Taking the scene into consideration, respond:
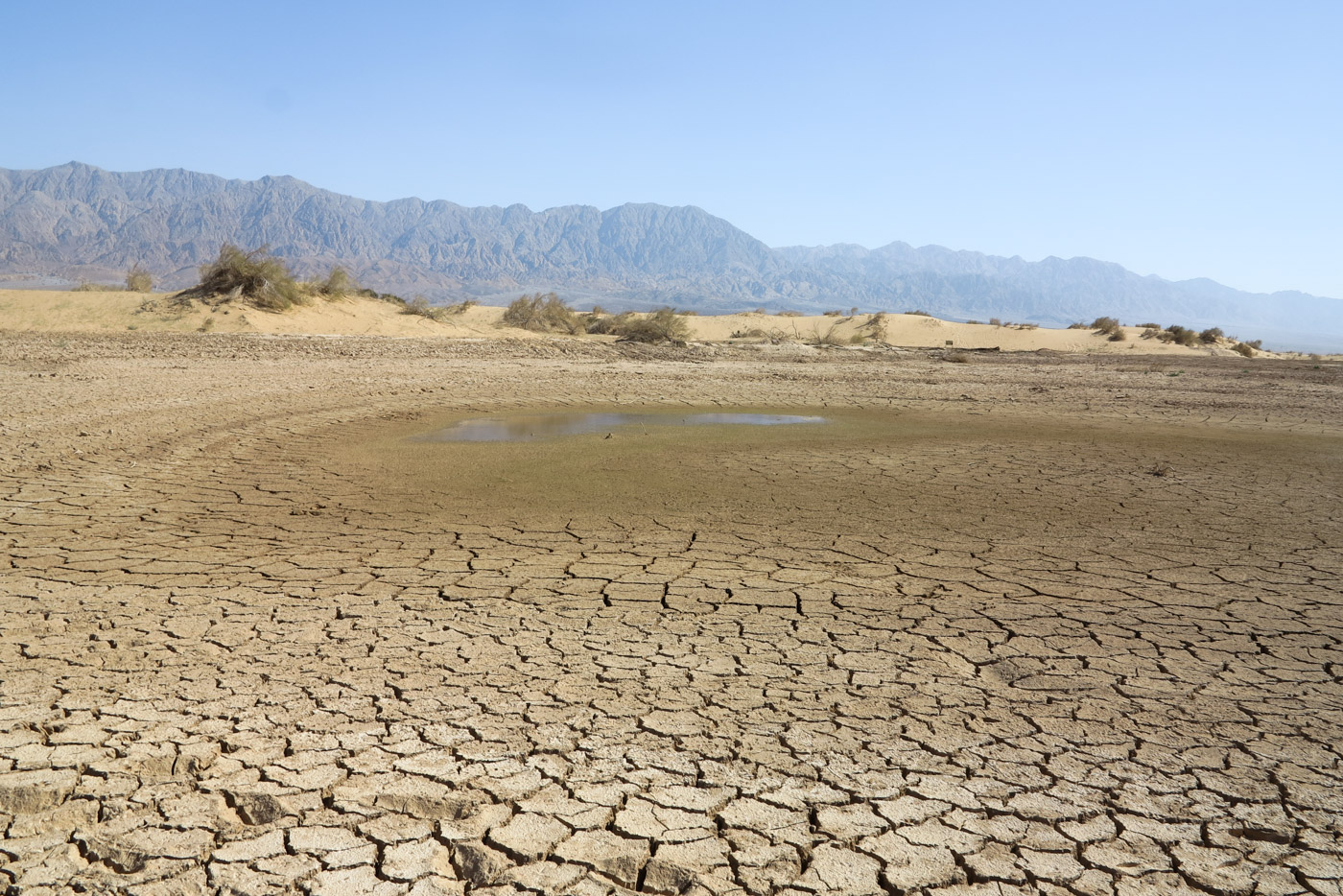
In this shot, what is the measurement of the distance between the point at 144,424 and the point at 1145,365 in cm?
2148

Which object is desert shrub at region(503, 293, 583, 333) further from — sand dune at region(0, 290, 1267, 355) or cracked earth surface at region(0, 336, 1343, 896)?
cracked earth surface at region(0, 336, 1343, 896)

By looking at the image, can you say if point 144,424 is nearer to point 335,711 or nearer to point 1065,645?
point 335,711

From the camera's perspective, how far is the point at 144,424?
9.91 m

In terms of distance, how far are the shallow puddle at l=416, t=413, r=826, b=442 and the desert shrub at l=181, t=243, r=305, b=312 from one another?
12541 mm

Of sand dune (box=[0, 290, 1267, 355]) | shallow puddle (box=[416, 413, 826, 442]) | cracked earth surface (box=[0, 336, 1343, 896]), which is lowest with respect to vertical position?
cracked earth surface (box=[0, 336, 1343, 896])

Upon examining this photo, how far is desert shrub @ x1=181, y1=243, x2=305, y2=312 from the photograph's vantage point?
2194 cm

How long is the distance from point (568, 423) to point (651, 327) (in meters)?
12.9

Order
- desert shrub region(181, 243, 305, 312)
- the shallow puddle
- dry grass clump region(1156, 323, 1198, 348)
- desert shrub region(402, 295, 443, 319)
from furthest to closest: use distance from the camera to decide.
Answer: dry grass clump region(1156, 323, 1198, 348), desert shrub region(402, 295, 443, 319), desert shrub region(181, 243, 305, 312), the shallow puddle

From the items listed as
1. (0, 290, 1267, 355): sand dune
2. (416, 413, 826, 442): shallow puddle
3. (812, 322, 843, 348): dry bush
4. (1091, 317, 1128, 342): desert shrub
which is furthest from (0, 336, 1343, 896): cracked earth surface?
(1091, 317, 1128, 342): desert shrub

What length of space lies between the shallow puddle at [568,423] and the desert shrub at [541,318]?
1305cm

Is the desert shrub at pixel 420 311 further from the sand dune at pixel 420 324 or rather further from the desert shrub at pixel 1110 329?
the desert shrub at pixel 1110 329

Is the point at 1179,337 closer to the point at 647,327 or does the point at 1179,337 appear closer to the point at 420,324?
the point at 647,327

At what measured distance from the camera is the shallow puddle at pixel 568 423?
10.6 metres

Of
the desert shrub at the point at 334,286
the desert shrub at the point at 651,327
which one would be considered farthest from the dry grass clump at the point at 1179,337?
the desert shrub at the point at 334,286
